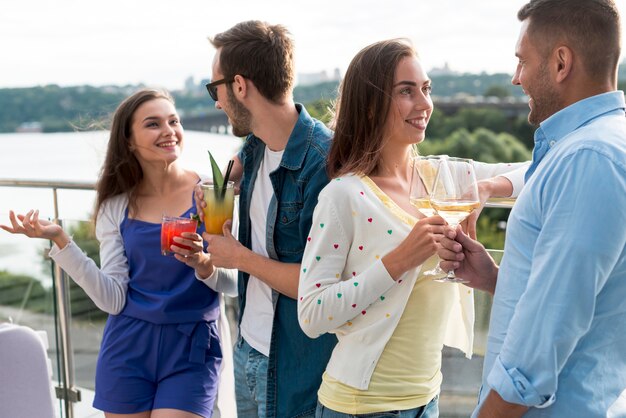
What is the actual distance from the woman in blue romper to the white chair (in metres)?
0.48

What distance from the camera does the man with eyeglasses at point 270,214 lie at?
214cm

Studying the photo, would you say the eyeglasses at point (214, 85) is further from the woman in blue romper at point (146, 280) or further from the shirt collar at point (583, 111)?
the shirt collar at point (583, 111)

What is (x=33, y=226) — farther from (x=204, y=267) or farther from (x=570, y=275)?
(x=570, y=275)

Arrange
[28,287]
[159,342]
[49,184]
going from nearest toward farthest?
[159,342]
[49,184]
[28,287]

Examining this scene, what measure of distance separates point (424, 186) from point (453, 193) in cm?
8

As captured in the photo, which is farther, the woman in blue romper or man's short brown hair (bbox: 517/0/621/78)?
the woman in blue romper

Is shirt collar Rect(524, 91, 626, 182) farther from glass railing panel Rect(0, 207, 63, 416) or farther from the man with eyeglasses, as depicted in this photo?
glass railing panel Rect(0, 207, 63, 416)

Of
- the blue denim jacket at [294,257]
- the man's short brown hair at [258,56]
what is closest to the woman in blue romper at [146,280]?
the blue denim jacket at [294,257]

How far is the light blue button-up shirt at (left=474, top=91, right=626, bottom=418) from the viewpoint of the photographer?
51.1 inches

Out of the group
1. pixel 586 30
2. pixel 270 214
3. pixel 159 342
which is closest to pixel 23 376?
pixel 159 342

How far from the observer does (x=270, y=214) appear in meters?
2.19

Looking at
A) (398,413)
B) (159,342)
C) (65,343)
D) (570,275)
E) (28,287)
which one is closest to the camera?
(570,275)

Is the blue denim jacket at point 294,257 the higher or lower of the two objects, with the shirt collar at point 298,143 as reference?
lower

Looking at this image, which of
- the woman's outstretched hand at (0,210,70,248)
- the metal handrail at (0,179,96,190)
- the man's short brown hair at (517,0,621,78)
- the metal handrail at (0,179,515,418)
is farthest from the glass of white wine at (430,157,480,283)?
the metal handrail at (0,179,515,418)
